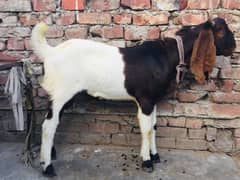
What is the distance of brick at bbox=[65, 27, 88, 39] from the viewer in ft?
9.51

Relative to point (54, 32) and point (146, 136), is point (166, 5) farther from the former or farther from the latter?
point (146, 136)

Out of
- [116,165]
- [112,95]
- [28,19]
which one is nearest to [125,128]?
[116,165]

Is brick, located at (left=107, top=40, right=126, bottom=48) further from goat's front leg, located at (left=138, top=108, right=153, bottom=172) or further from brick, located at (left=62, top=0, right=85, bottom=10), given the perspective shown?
goat's front leg, located at (left=138, top=108, right=153, bottom=172)

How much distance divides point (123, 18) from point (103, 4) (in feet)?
0.72

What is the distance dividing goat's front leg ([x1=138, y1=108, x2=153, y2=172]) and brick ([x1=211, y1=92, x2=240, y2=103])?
0.73 meters

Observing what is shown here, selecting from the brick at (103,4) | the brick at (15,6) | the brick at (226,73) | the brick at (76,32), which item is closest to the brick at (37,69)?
the brick at (76,32)

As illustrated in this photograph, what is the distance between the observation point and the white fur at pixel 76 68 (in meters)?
2.54

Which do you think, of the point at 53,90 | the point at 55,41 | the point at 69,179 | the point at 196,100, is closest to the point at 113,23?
the point at 55,41

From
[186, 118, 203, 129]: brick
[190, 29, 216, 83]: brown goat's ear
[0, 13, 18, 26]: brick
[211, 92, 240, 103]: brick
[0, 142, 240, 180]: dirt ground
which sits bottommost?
[0, 142, 240, 180]: dirt ground

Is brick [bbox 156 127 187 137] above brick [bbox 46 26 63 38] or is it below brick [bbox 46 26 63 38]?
below

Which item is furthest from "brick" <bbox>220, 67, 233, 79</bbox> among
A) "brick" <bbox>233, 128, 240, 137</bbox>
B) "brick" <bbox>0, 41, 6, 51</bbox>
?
"brick" <bbox>0, 41, 6, 51</bbox>

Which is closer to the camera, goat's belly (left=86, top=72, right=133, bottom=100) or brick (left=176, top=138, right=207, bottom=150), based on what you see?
goat's belly (left=86, top=72, right=133, bottom=100)

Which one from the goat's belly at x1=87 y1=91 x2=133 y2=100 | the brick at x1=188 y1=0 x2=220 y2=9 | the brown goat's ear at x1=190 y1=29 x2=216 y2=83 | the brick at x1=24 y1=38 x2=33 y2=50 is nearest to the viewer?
the brown goat's ear at x1=190 y1=29 x2=216 y2=83

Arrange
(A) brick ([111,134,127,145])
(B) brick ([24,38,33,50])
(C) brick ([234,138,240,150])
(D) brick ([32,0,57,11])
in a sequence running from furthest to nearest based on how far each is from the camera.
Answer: (A) brick ([111,134,127,145]) → (C) brick ([234,138,240,150]) → (B) brick ([24,38,33,50]) → (D) brick ([32,0,57,11])
